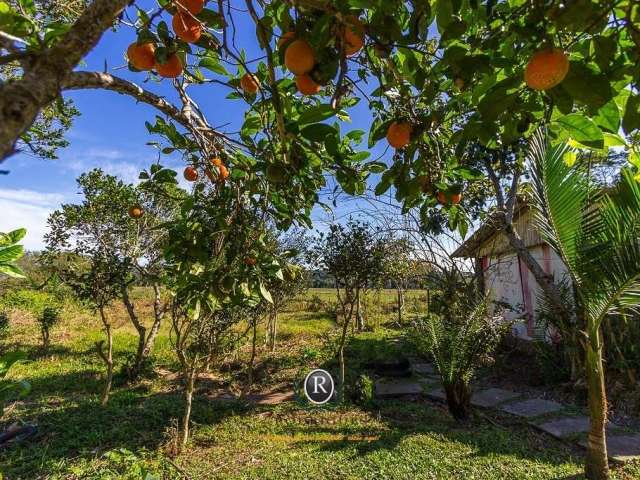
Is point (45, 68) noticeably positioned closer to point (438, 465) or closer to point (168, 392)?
point (438, 465)

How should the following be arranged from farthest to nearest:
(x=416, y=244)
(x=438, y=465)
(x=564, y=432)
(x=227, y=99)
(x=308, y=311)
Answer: (x=308, y=311) < (x=416, y=244) < (x=564, y=432) < (x=438, y=465) < (x=227, y=99)

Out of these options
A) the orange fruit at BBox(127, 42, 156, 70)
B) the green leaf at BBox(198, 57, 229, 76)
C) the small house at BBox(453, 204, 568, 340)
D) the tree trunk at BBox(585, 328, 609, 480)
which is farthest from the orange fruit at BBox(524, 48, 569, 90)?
the small house at BBox(453, 204, 568, 340)

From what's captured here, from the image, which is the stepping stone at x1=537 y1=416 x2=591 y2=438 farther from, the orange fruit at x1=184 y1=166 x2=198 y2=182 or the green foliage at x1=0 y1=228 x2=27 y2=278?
the green foliage at x1=0 y1=228 x2=27 y2=278

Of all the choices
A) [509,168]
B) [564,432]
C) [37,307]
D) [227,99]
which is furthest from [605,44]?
[37,307]

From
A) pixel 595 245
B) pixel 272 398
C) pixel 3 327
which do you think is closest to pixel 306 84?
pixel 595 245

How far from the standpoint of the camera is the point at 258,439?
448cm

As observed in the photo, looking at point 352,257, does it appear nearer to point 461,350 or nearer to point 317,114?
point 461,350

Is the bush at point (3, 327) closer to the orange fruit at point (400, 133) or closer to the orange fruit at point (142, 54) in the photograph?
the orange fruit at point (142, 54)

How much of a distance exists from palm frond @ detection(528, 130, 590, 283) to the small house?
3.80 metres

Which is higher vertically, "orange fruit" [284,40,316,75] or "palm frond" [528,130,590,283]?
"palm frond" [528,130,590,283]

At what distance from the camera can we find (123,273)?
6828 mm

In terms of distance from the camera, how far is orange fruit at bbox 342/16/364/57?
2.97 feet

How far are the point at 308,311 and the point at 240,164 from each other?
1500cm

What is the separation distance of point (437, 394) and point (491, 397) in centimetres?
74
